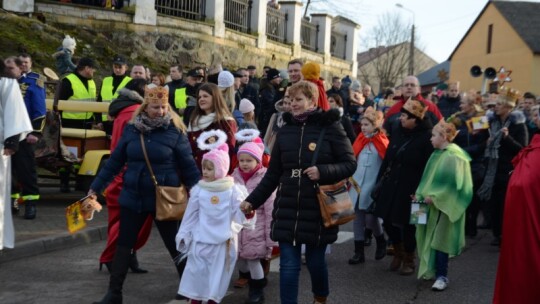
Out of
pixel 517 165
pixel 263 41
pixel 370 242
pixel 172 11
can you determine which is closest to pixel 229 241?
pixel 517 165

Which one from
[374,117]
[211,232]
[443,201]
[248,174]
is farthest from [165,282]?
[374,117]

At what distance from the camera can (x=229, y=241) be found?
6.34 metres

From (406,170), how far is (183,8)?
50.9 feet

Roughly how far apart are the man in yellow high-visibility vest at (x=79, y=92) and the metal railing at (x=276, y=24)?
1562cm

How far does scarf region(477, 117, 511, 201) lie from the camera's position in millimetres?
10695

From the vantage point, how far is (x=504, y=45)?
5622 centimetres

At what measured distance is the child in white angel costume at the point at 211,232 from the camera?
20.5 ft

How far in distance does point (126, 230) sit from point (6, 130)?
8.05ft

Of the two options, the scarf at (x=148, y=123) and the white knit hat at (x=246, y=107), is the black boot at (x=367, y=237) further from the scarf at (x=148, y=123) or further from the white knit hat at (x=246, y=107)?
the scarf at (x=148, y=123)

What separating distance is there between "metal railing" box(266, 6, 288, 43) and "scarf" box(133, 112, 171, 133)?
825 inches

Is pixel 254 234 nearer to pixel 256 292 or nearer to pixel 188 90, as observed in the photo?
pixel 256 292

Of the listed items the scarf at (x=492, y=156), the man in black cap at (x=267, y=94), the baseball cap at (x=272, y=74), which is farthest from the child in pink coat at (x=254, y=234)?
the baseball cap at (x=272, y=74)

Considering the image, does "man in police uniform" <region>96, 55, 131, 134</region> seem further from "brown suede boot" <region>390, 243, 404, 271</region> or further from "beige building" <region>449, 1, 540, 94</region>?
"beige building" <region>449, 1, 540, 94</region>

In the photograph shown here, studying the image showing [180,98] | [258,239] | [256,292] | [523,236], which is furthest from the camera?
[180,98]
